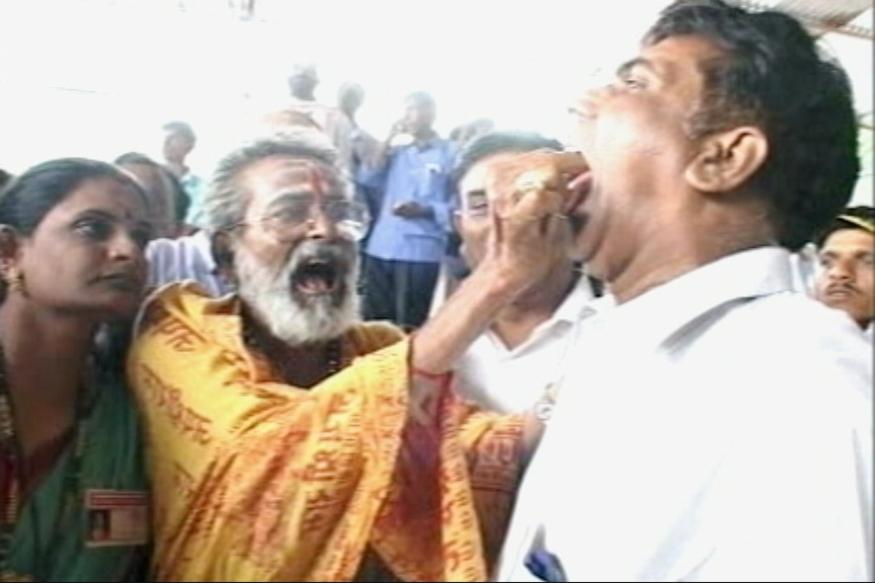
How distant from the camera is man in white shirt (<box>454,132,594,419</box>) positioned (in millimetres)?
892

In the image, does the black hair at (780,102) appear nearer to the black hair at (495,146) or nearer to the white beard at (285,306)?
the black hair at (495,146)

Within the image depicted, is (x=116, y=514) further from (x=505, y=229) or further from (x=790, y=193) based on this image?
(x=790, y=193)

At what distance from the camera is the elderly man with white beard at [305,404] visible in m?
0.85

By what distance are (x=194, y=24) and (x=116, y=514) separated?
1.22ft

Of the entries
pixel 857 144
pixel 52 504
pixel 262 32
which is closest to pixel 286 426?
pixel 52 504

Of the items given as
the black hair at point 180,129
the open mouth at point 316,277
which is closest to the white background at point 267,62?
the black hair at point 180,129

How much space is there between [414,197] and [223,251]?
157 mm

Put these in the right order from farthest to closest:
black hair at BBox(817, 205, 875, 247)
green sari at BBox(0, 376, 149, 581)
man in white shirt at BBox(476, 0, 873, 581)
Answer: black hair at BBox(817, 205, 875, 247)
green sari at BBox(0, 376, 149, 581)
man in white shirt at BBox(476, 0, 873, 581)

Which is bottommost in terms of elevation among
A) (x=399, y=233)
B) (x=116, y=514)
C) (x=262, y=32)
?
(x=116, y=514)

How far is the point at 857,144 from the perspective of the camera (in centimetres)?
92

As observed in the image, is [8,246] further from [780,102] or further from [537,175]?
[780,102]

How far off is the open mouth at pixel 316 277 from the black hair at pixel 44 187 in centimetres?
13

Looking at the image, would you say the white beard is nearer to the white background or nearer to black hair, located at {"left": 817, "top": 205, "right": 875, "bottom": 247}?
the white background

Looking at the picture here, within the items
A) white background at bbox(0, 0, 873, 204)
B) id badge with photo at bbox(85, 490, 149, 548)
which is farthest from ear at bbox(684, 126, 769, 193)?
id badge with photo at bbox(85, 490, 149, 548)
